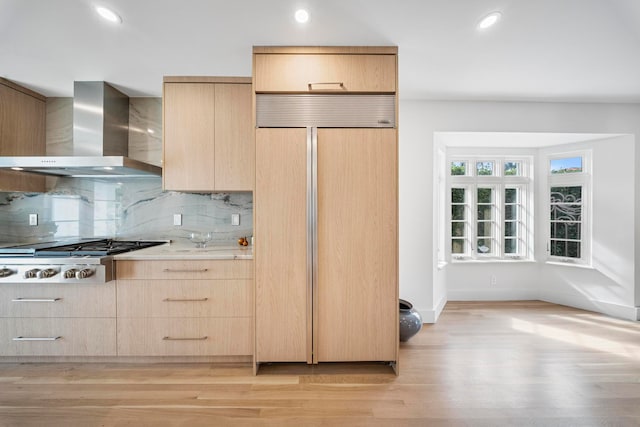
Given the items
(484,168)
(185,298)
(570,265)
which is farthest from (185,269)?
(570,265)

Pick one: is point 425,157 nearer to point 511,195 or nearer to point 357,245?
point 357,245

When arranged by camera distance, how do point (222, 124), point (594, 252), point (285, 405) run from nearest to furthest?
point (285, 405) < point (222, 124) < point (594, 252)

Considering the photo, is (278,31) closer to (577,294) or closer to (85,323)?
(85,323)

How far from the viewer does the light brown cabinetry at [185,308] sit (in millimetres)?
2375

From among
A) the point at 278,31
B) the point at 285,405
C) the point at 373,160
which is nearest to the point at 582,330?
the point at 373,160

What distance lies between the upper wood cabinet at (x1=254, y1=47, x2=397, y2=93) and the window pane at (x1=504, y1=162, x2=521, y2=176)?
113 inches

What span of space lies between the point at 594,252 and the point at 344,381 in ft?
11.6

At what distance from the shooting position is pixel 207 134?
2.73 m

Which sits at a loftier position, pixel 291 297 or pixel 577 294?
pixel 291 297

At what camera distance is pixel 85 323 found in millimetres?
2363

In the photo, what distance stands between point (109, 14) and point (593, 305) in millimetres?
5362

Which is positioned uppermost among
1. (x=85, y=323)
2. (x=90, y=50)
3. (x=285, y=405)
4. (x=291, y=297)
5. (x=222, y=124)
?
(x=90, y=50)

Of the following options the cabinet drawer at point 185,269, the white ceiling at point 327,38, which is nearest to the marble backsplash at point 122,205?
the white ceiling at point 327,38

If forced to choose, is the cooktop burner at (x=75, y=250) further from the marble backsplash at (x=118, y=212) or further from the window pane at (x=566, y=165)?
the window pane at (x=566, y=165)
